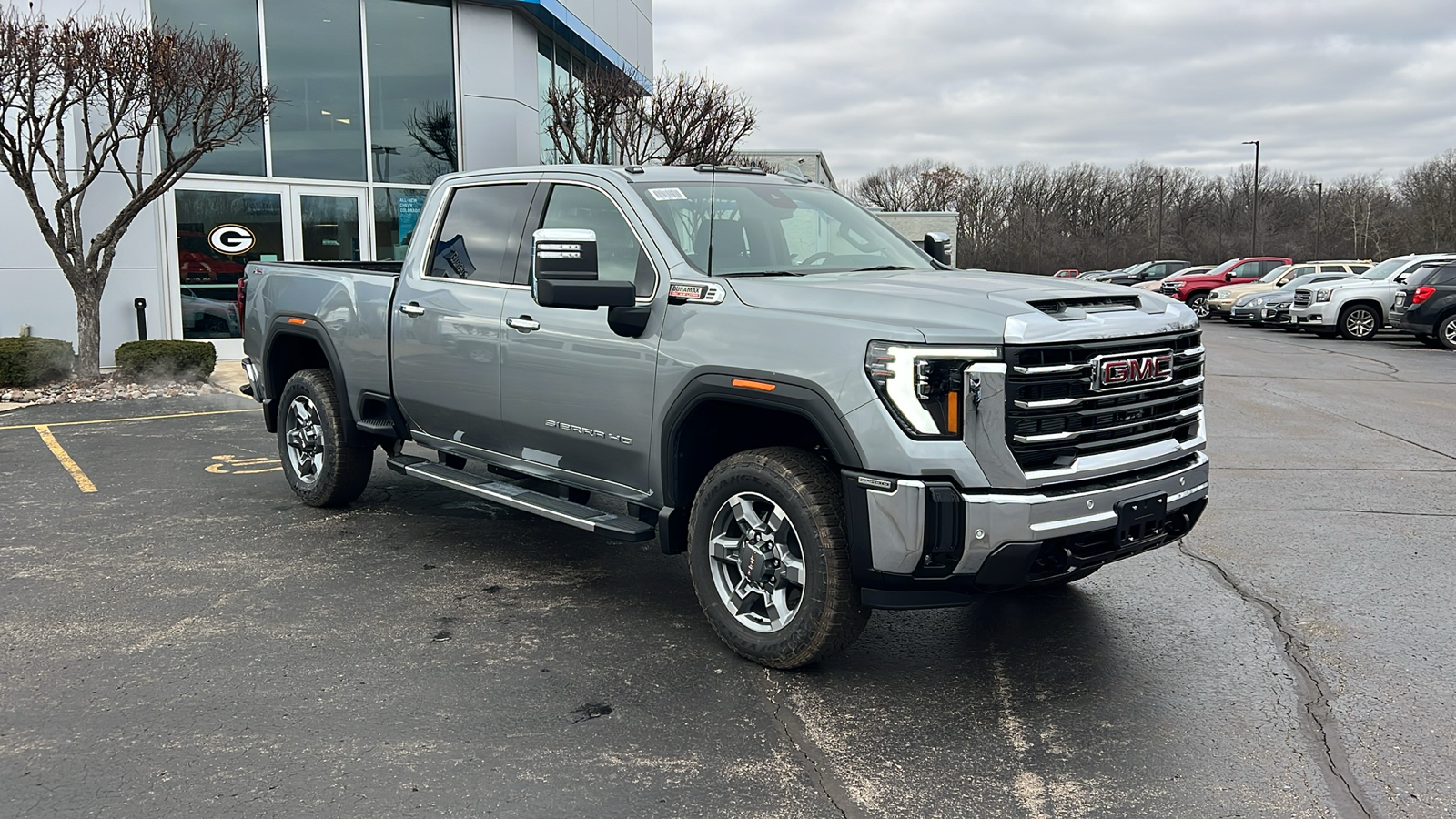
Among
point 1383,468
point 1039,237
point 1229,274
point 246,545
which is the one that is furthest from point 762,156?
point 1039,237

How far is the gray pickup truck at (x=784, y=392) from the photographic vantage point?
3.71 metres

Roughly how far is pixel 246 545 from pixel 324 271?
1769 mm

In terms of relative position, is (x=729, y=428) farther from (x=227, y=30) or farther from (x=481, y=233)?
(x=227, y=30)

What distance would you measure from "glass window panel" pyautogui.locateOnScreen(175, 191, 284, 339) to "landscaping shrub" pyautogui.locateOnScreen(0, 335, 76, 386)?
8.93ft

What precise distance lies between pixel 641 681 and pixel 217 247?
46.4 ft

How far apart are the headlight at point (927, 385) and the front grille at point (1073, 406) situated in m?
0.17

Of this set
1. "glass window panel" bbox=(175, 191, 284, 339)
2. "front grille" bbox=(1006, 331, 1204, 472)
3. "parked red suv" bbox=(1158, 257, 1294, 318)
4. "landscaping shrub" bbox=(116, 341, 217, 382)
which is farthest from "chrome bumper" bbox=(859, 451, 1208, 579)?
"parked red suv" bbox=(1158, 257, 1294, 318)

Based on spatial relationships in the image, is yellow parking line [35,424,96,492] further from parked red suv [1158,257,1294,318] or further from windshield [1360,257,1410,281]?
parked red suv [1158,257,1294,318]

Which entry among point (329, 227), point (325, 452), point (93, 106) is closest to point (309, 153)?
point (329, 227)

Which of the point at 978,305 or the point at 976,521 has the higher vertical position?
the point at 978,305

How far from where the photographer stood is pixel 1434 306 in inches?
779

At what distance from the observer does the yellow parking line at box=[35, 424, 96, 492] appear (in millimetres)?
7613

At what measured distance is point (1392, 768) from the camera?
3.45 metres

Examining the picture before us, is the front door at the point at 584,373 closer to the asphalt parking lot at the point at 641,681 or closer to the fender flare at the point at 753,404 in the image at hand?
the fender flare at the point at 753,404
